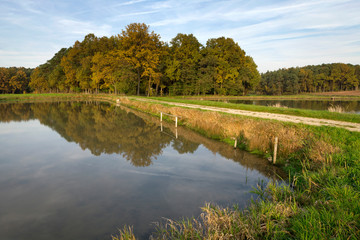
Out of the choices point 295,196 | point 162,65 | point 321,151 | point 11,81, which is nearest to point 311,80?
point 162,65

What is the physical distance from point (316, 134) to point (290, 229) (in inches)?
298

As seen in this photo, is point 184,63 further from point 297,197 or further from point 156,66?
point 297,197

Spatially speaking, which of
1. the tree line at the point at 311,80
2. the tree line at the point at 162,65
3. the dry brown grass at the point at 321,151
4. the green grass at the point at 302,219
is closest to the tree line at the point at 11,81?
the tree line at the point at 162,65

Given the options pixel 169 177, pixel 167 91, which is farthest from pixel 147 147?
pixel 167 91

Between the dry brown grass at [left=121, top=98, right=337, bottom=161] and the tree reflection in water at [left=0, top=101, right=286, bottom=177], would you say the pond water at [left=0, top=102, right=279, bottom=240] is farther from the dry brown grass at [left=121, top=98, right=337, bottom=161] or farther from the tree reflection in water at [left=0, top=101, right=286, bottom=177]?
the dry brown grass at [left=121, top=98, right=337, bottom=161]

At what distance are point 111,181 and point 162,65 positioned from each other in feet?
171

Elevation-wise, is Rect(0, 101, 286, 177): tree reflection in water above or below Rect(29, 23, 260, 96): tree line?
below

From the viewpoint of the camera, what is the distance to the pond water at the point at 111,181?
21.8 ft

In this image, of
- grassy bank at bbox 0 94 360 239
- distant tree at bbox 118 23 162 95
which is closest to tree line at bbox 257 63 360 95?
distant tree at bbox 118 23 162 95

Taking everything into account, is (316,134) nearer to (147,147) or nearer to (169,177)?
(169,177)

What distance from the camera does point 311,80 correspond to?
105m

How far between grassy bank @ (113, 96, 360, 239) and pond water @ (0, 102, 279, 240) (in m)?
0.83

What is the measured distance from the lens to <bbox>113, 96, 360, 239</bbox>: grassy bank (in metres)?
4.70

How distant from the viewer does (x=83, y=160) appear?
1265 centimetres
